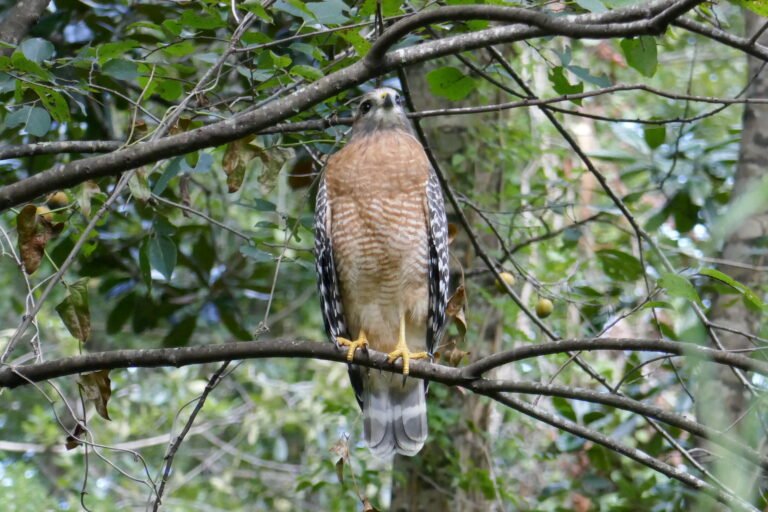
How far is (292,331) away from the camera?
8508 millimetres

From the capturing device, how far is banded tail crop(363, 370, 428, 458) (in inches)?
165

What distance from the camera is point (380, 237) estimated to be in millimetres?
4242

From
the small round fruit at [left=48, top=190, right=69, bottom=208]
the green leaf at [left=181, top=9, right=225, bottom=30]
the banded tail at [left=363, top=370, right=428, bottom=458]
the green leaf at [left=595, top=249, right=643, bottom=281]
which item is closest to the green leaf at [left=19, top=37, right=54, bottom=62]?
the green leaf at [left=181, top=9, right=225, bottom=30]

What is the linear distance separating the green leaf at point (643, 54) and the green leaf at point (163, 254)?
2016 millimetres

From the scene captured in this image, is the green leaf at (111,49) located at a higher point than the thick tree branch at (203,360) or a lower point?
higher

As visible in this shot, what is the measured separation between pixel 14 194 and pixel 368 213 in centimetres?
202

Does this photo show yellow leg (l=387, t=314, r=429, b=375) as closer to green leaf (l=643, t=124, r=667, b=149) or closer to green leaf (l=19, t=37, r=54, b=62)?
green leaf (l=19, t=37, r=54, b=62)

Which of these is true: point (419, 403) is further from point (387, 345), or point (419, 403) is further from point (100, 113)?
point (100, 113)

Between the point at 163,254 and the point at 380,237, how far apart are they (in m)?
0.97

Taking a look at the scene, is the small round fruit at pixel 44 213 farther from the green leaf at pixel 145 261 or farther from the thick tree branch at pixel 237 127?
the green leaf at pixel 145 261

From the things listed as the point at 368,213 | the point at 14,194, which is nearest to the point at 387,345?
the point at 368,213

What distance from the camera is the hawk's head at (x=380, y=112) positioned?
4.52 metres

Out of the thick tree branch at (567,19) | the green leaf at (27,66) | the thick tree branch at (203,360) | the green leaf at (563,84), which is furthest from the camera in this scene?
the green leaf at (563,84)

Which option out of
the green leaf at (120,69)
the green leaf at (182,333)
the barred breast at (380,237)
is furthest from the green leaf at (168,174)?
the green leaf at (182,333)
